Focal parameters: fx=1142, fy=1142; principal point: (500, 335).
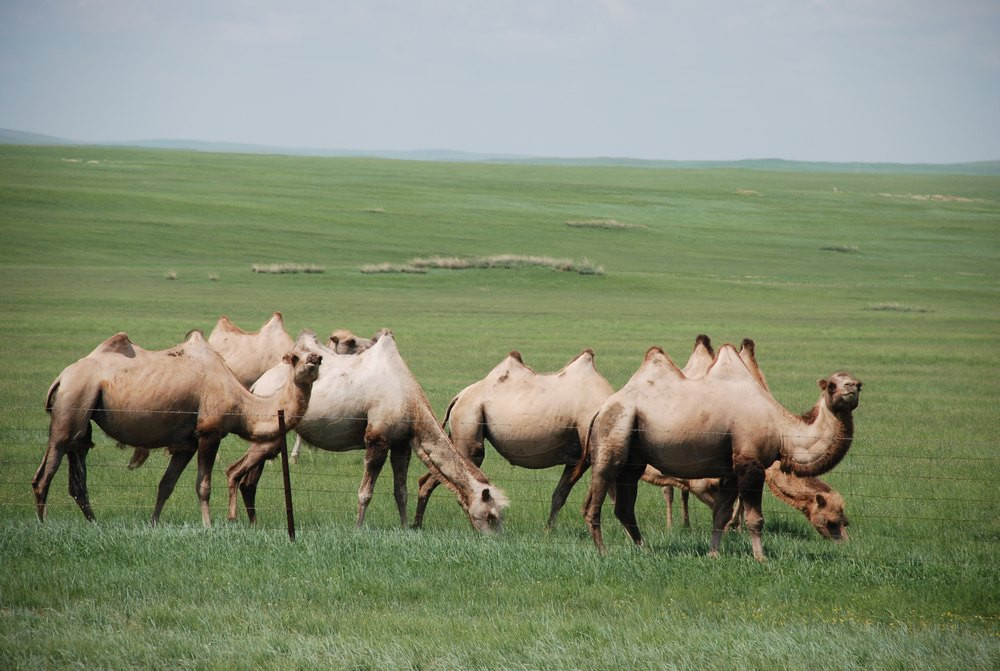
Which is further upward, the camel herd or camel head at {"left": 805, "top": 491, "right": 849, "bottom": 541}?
the camel herd

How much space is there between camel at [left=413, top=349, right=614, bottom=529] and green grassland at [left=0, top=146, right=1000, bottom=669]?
67cm

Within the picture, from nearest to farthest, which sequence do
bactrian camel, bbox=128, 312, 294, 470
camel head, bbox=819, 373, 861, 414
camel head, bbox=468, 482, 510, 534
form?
camel head, bbox=819, 373, 861, 414 → camel head, bbox=468, 482, 510, 534 → bactrian camel, bbox=128, 312, 294, 470

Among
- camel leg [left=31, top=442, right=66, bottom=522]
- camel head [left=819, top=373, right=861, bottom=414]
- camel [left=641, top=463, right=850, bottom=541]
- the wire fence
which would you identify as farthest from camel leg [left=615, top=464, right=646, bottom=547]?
camel leg [left=31, top=442, right=66, bottom=522]

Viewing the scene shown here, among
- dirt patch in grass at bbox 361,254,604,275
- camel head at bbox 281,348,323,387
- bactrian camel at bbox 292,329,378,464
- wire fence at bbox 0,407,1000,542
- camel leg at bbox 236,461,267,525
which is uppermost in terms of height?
camel head at bbox 281,348,323,387

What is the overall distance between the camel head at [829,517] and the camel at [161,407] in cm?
564

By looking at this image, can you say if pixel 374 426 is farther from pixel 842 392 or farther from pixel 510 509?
pixel 842 392

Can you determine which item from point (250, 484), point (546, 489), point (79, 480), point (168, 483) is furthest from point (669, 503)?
point (79, 480)

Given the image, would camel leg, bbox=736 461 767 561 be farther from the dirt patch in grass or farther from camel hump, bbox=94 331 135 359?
the dirt patch in grass

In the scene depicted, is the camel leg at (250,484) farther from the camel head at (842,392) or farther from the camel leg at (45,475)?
the camel head at (842,392)

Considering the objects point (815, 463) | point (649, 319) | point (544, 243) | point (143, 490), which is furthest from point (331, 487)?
point (544, 243)

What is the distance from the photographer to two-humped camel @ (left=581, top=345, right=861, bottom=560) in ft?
37.7

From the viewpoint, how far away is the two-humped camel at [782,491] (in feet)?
40.7

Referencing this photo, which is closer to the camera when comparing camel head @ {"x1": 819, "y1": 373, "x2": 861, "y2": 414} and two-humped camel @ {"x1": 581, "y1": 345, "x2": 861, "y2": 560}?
camel head @ {"x1": 819, "y1": 373, "x2": 861, "y2": 414}

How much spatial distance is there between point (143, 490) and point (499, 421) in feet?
15.2
